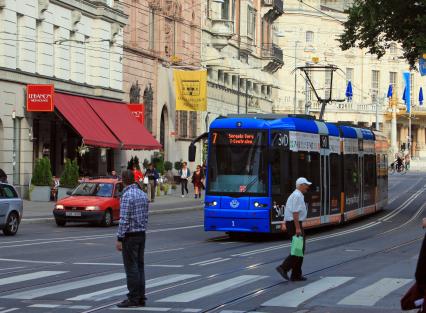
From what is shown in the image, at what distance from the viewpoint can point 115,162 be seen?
57.1 meters

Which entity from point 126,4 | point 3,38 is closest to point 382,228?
point 3,38

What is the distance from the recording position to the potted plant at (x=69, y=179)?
44.5 meters

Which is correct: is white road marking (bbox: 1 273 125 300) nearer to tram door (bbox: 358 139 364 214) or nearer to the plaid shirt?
the plaid shirt

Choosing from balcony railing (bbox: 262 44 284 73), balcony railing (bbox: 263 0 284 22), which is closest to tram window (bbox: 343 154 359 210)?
balcony railing (bbox: 263 0 284 22)

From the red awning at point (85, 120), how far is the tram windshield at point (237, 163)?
1960cm

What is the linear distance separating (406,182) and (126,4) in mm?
32443

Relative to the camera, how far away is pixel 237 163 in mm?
27969

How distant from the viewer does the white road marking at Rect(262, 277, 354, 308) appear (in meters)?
15.6

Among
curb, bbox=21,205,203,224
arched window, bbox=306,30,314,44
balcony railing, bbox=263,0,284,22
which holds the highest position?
arched window, bbox=306,30,314,44

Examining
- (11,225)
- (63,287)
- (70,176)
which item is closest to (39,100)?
(70,176)

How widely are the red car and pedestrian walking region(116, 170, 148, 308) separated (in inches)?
799

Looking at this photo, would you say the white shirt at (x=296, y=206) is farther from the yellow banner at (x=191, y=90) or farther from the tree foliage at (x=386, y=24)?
the yellow banner at (x=191, y=90)

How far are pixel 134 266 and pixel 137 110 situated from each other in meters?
43.3

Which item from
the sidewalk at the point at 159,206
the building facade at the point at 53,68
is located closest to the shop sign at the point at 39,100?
the building facade at the point at 53,68
